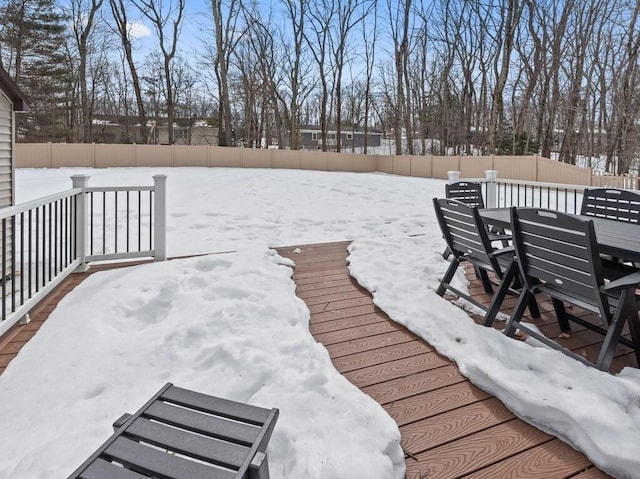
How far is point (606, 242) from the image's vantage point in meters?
2.47

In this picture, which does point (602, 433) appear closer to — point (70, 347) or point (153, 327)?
point (153, 327)

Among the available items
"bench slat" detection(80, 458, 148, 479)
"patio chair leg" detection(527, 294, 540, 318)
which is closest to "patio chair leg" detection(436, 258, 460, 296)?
"patio chair leg" detection(527, 294, 540, 318)

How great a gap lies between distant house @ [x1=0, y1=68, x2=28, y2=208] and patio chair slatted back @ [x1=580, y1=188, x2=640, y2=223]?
19.3ft

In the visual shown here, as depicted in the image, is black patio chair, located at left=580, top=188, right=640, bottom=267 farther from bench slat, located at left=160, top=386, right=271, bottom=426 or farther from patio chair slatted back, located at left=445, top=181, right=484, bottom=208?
bench slat, located at left=160, top=386, right=271, bottom=426

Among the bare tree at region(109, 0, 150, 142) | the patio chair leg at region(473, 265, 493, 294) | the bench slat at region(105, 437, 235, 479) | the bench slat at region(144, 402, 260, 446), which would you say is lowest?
the bench slat at region(105, 437, 235, 479)

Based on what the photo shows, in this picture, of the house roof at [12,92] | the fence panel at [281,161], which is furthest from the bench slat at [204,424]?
the fence panel at [281,161]

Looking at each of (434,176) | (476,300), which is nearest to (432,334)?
(476,300)

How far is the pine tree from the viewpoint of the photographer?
59.8 feet

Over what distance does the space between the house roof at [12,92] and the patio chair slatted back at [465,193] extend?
4544mm

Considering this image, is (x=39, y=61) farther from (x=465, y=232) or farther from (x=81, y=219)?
(x=465, y=232)

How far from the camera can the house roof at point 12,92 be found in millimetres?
4336

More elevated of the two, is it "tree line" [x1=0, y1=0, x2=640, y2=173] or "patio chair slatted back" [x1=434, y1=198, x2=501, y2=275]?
"tree line" [x1=0, y1=0, x2=640, y2=173]

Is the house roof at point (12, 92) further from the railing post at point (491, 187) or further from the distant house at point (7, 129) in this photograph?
the railing post at point (491, 187)

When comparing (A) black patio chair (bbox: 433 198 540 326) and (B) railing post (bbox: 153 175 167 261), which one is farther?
(B) railing post (bbox: 153 175 167 261)
